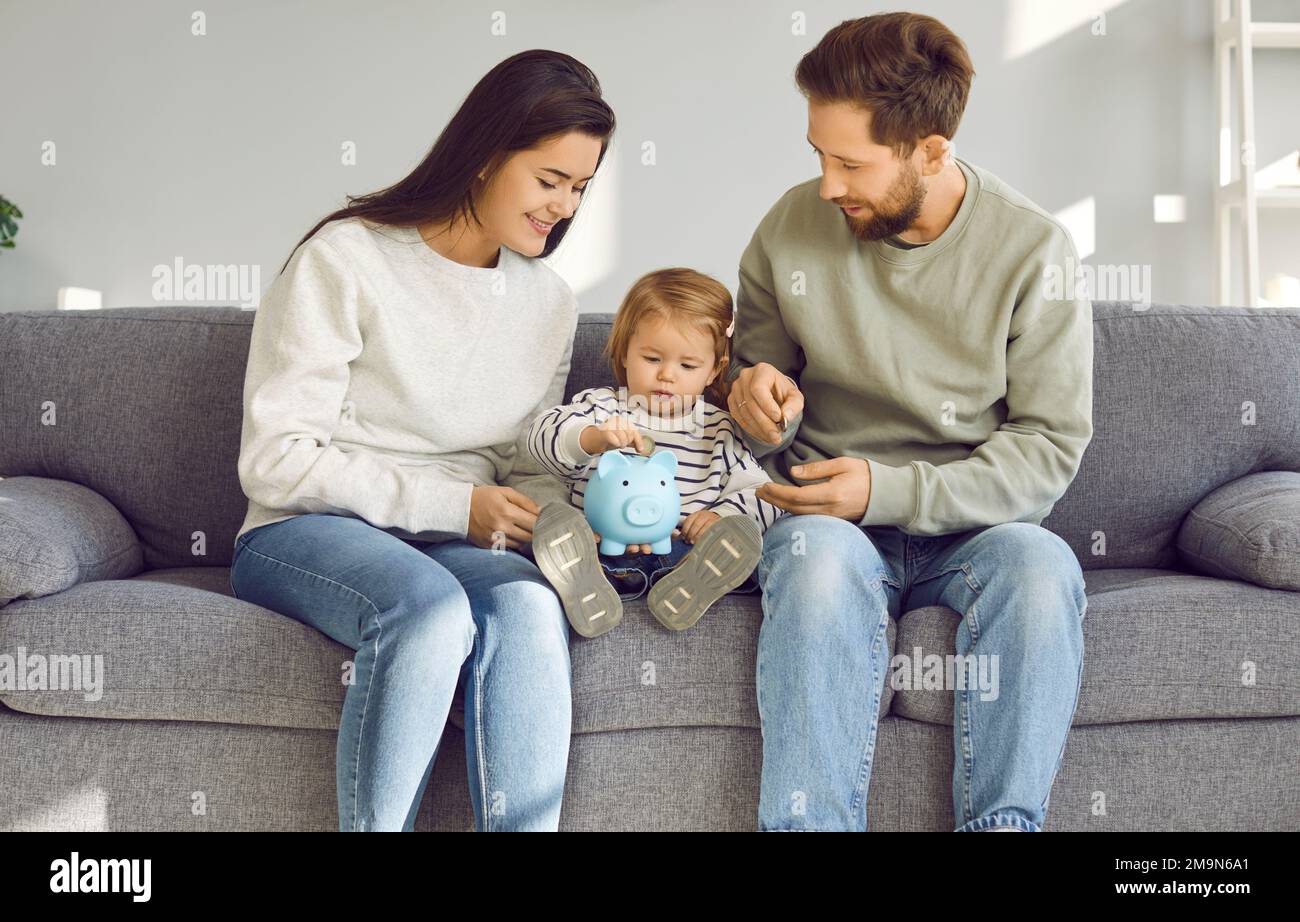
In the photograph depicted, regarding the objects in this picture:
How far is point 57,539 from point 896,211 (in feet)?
3.90

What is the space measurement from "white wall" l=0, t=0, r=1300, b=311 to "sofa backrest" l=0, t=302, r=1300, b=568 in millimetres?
1442

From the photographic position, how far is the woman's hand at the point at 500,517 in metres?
1.59

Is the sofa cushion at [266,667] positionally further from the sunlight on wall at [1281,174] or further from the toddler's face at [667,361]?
the sunlight on wall at [1281,174]

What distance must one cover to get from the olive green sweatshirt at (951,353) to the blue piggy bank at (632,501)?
235 millimetres

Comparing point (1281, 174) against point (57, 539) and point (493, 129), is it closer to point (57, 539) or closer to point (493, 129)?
point (493, 129)

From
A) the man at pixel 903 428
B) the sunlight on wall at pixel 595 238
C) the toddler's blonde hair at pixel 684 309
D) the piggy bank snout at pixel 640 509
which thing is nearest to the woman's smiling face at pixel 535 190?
the toddler's blonde hair at pixel 684 309

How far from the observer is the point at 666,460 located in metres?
1.59

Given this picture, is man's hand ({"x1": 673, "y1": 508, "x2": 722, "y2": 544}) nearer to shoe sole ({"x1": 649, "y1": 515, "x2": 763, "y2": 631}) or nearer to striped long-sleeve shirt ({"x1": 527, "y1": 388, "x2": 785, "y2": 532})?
striped long-sleeve shirt ({"x1": 527, "y1": 388, "x2": 785, "y2": 532})

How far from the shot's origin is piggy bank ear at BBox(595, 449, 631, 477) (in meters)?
Answer: 1.56

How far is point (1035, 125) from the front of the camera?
3324 mm

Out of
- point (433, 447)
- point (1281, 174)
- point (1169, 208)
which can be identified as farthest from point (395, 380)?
point (1281, 174)
